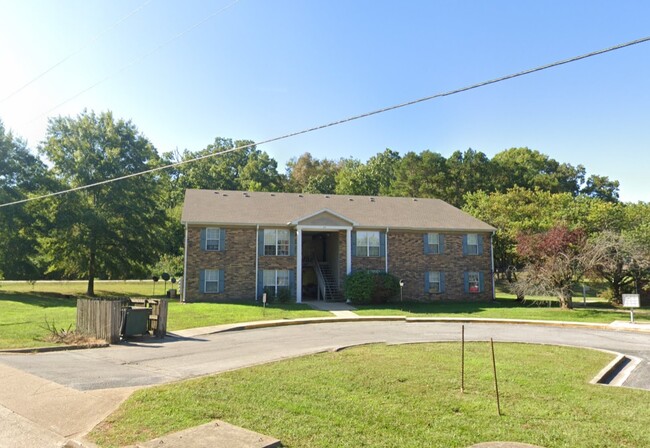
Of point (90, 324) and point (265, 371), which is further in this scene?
point (90, 324)

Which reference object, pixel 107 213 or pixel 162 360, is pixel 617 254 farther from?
pixel 107 213

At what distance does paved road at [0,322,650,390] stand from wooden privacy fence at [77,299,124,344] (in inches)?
34.6

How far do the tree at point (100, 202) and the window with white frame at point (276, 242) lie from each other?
12513mm

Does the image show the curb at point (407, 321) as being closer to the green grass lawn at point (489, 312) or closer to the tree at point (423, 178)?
the green grass lawn at point (489, 312)

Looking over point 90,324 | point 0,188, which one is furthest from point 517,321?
point 0,188

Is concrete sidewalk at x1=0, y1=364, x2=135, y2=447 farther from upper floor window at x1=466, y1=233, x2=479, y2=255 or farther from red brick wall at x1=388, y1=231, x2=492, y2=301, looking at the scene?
upper floor window at x1=466, y1=233, x2=479, y2=255

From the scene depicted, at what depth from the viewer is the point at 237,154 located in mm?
68875

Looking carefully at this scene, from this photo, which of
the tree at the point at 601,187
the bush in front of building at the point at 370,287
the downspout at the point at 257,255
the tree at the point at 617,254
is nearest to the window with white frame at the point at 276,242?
the downspout at the point at 257,255

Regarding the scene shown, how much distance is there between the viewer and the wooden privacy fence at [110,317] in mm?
13906

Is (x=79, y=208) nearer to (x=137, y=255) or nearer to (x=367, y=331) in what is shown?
(x=137, y=255)

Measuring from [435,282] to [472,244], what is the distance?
349 cm

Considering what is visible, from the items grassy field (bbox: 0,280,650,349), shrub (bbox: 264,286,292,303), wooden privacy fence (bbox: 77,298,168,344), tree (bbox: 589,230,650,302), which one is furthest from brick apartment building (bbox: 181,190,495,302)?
wooden privacy fence (bbox: 77,298,168,344)

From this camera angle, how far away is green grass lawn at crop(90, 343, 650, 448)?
577cm

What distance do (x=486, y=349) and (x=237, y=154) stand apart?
197 feet
